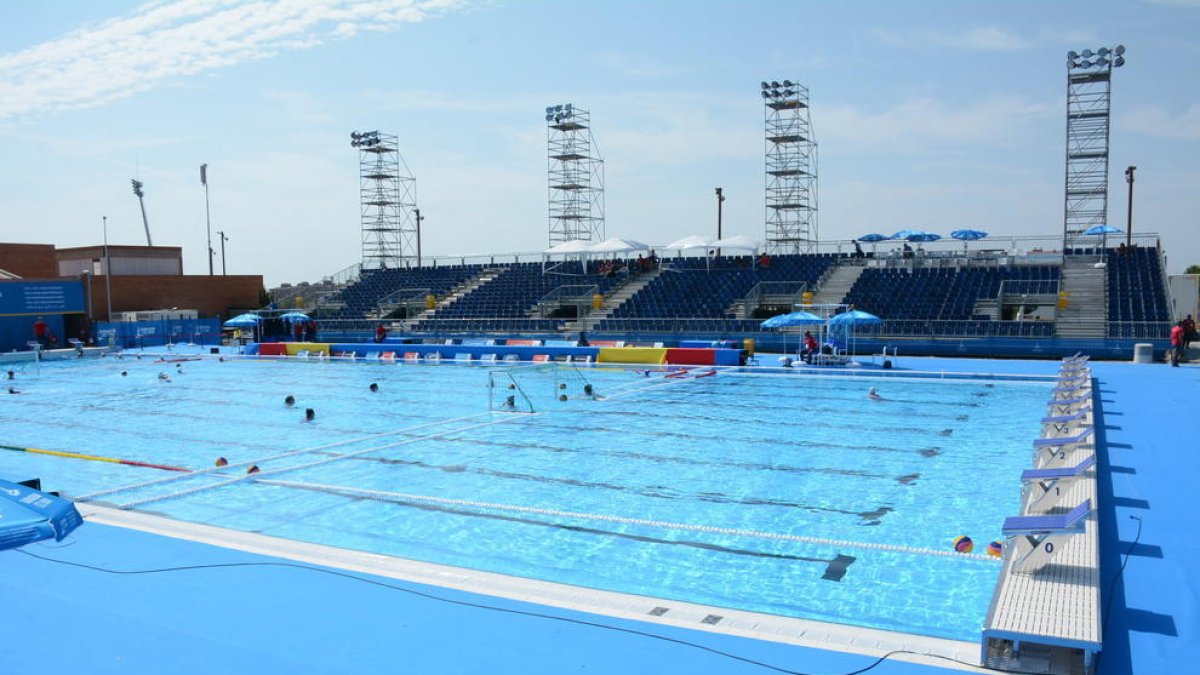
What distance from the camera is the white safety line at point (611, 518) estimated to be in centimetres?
795

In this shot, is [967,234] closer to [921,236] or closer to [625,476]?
[921,236]

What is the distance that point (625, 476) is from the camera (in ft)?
37.3

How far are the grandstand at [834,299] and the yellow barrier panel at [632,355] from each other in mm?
4552

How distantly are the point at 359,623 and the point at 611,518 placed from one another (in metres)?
3.92

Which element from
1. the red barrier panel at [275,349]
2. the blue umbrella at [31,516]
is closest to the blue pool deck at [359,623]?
the blue umbrella at [31,516]

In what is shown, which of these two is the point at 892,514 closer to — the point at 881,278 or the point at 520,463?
the point at 520,463

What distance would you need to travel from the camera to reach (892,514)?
30.4ft

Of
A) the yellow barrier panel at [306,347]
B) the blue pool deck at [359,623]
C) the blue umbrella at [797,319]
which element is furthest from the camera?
the yellow barrier panel at [306,347]

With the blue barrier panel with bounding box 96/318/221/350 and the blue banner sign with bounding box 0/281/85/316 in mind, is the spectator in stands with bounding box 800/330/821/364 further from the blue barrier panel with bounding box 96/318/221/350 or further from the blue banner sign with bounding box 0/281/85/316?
the blue banner sign with bounding box 0/281/85/316

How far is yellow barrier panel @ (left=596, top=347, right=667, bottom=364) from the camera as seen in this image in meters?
25.8

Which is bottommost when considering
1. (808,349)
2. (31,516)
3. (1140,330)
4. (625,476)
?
(625,476)

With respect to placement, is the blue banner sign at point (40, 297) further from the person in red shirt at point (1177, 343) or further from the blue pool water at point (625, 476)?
the person in red shirt at point (1177, 343)

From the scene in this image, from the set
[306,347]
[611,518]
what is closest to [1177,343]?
[611,518]

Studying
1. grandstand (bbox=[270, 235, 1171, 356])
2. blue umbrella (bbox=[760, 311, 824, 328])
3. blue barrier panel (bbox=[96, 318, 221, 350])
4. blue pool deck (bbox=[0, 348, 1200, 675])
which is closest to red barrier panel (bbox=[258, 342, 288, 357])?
grandstand (bbox=[270, 235, 1171, 356])
